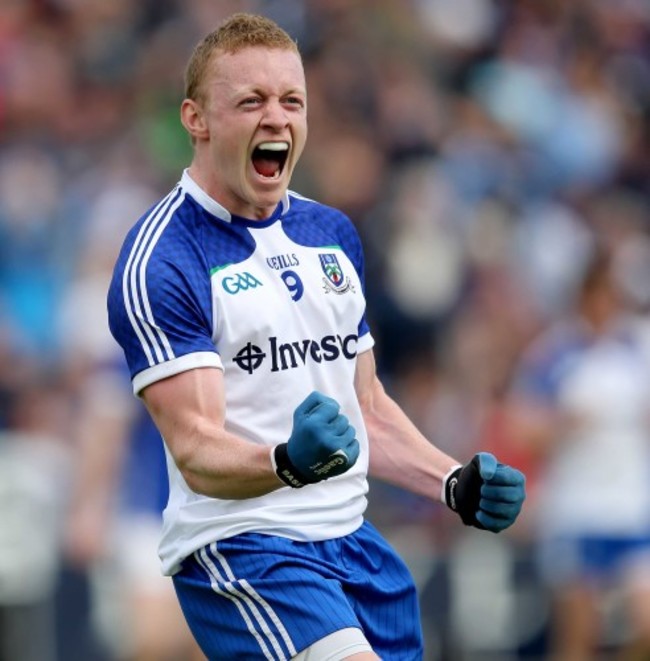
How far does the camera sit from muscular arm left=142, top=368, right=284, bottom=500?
4879 mm

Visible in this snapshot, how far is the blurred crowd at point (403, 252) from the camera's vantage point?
32.9 feet

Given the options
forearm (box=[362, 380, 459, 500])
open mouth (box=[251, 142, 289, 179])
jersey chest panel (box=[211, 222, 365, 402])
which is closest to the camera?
jersey chest panel (box=[211, 222, 365, 402])

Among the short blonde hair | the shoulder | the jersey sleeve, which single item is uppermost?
the short blonde hair

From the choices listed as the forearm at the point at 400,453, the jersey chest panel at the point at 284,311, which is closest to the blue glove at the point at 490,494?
the forearm at the point at 400,453

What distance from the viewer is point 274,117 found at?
17.3 feet

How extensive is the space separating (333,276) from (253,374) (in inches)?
17.3

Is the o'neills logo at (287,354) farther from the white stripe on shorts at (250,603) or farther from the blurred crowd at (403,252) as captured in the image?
the blurred crowd at (403,252)

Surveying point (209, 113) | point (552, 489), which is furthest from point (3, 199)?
point (209, 113)

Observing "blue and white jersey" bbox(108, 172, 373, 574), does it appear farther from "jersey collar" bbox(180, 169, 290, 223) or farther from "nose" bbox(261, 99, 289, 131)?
"nose" bbox(261, 99, 289, 131)

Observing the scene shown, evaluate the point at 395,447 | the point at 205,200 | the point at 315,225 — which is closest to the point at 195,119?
the point at 205,200

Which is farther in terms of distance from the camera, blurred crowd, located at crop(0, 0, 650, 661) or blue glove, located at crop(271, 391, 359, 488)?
blurred crowd, located at crop(0, 0, 650, 661)

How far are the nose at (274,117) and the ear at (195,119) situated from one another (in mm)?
220

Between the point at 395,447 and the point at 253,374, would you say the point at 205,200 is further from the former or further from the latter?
the point at 395,447

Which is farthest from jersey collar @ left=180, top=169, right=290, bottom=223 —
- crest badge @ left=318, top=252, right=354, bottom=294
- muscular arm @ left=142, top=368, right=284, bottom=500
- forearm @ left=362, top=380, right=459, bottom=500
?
forearm @ left=362, top=380, right=459, bottom=500
